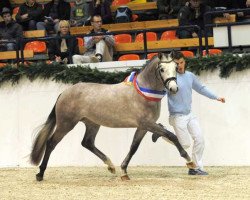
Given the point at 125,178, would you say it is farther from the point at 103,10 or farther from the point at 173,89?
the point at 103,10

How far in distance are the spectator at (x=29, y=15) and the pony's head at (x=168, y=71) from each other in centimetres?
726

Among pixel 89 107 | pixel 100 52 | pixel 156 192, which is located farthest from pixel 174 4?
pixel 156 192

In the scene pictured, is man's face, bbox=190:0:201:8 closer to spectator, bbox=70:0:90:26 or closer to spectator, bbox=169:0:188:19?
spectator, bbox=169:0:188:19

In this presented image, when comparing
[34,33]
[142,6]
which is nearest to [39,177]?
[34,33]

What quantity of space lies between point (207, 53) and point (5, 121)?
420cm

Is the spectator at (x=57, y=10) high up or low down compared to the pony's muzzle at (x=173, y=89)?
up

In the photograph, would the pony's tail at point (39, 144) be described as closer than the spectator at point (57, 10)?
Yes

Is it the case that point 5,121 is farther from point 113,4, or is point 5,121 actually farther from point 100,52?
point 113,4

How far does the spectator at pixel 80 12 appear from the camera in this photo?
19.1 metres

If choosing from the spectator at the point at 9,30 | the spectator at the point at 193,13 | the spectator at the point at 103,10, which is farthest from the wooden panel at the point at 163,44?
the spectator at the point at 9,30

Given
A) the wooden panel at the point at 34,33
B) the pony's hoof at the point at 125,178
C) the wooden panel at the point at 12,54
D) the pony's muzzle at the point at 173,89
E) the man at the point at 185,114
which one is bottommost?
the pony's hoof at the point at 125,178

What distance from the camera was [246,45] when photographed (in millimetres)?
14938

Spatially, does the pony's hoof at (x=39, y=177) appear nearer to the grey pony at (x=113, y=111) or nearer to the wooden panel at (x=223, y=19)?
the grey pony at (x=113, y=111)

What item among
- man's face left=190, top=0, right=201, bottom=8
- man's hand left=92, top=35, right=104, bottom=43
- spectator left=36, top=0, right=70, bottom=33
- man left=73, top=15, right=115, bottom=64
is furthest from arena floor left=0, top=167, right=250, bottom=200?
spectator left=36, top=0, right=70, bottom=33
